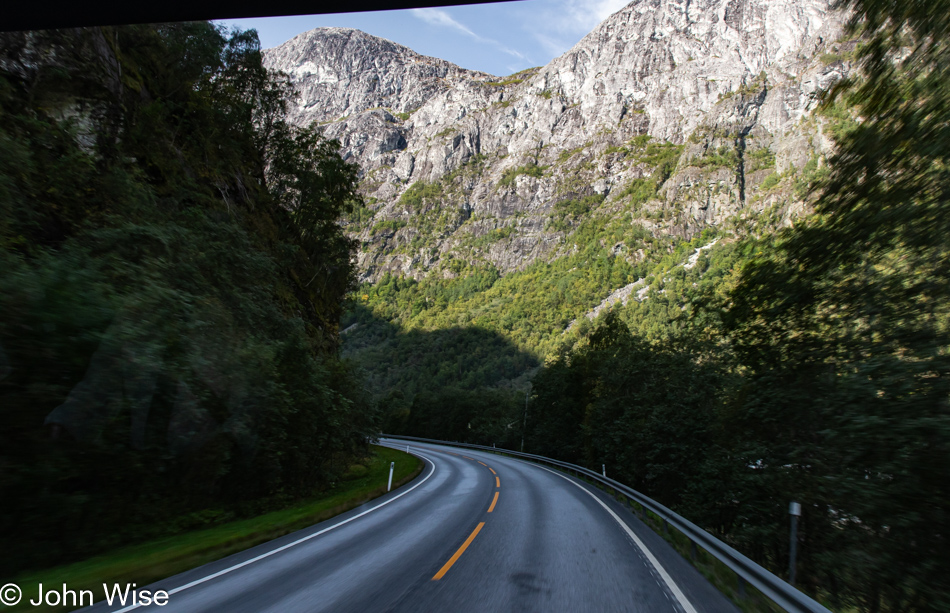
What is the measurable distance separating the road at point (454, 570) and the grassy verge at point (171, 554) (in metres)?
0.37

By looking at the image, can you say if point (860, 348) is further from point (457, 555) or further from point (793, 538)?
point (457, 555)

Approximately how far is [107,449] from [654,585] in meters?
8.93

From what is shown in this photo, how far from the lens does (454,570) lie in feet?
20.2

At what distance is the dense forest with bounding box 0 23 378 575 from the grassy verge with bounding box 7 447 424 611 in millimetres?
588

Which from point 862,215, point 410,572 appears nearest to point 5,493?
point 410,572

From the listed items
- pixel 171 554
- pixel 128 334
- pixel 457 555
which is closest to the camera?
pixel 171 554

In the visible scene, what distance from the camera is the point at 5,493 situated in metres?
6.13

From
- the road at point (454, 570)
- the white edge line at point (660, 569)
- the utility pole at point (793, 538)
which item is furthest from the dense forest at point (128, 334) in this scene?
the utility pole at point (793, 538)

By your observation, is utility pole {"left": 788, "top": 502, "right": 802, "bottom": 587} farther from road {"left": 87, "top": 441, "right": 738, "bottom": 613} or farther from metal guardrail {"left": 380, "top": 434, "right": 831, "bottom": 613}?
road {"left": 87, "top": 441, "right": 738, "bottom": 613}

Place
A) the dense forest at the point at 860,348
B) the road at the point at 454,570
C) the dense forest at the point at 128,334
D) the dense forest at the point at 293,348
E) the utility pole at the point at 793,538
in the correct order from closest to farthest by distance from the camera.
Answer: the road at the point at 454,570
the utility pole at the point at 793,538
the dense forest at the point at 860,348
the dense forest at the point at 293,348
the dense forest at the point at 128,334

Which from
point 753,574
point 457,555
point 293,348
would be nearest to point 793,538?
point 753,574

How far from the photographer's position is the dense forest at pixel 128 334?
649 centimetres

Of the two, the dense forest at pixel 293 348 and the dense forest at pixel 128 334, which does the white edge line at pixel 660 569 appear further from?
the dense forest at pixel 128 334

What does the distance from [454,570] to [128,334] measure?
6.38 m
